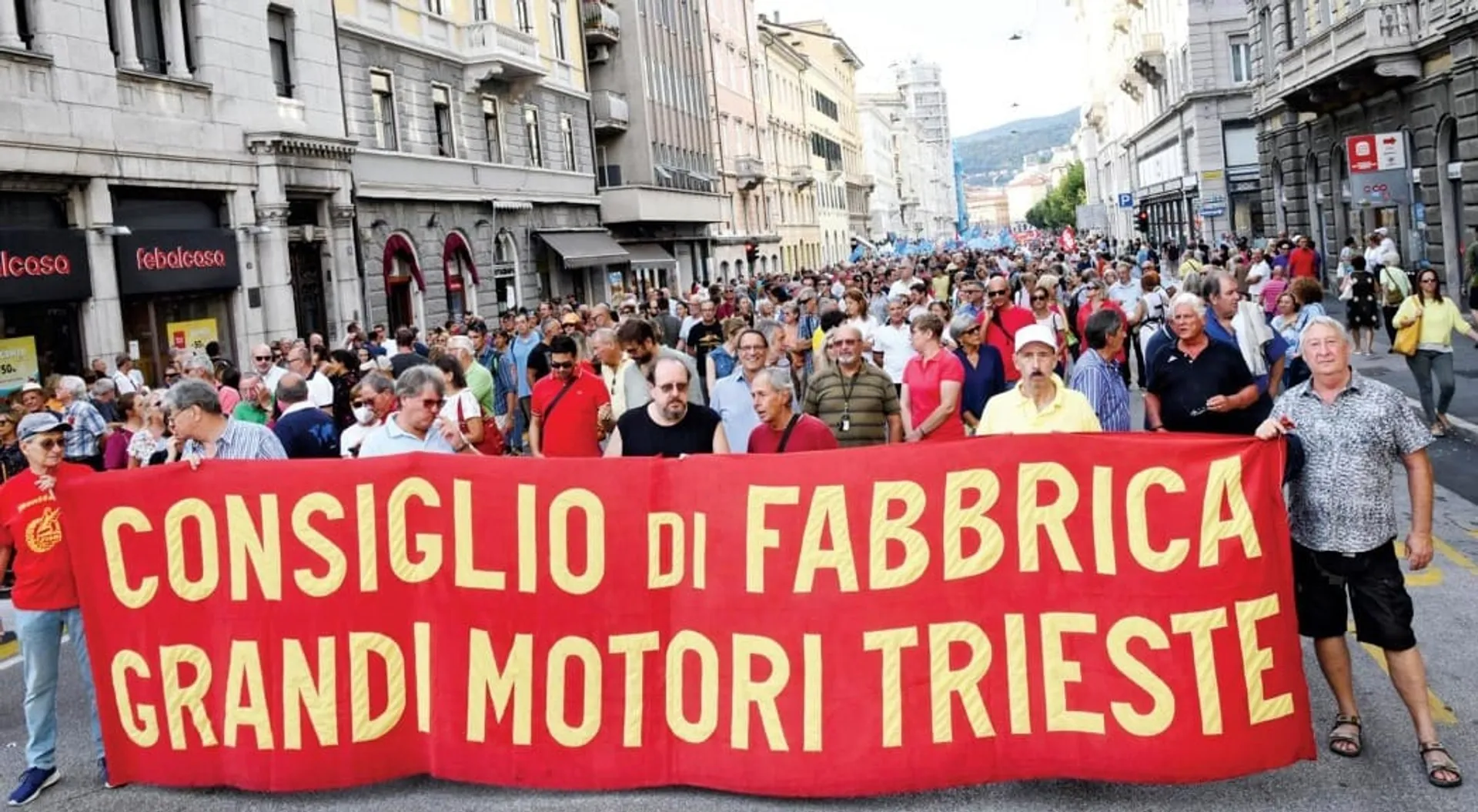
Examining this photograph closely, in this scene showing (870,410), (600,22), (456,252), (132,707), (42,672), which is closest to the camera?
(132,707)

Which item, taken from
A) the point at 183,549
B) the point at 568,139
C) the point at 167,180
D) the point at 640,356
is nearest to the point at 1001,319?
the point at 640,356

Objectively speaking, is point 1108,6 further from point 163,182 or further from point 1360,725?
point 1360,725

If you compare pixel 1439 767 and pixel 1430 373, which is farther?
pixel 1430 373

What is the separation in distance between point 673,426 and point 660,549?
1.14 meters

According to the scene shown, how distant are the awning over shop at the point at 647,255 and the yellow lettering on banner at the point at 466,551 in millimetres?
39340

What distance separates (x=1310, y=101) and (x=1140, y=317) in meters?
21.5

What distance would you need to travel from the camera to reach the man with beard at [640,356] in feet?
30.8

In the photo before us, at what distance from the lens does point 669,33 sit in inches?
2073

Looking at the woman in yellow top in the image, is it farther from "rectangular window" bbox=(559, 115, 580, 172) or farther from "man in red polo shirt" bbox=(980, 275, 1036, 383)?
"rectangular window" bbox=(559, 115, 580, 172)

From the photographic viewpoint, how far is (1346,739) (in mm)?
5543

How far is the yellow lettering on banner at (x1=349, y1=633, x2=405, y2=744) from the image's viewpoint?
5762 mm

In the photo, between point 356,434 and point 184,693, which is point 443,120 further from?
point 184,693

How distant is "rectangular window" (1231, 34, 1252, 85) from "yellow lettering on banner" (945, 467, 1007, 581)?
181 ft

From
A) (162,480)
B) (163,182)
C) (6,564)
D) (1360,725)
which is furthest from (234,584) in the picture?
(163,182)
